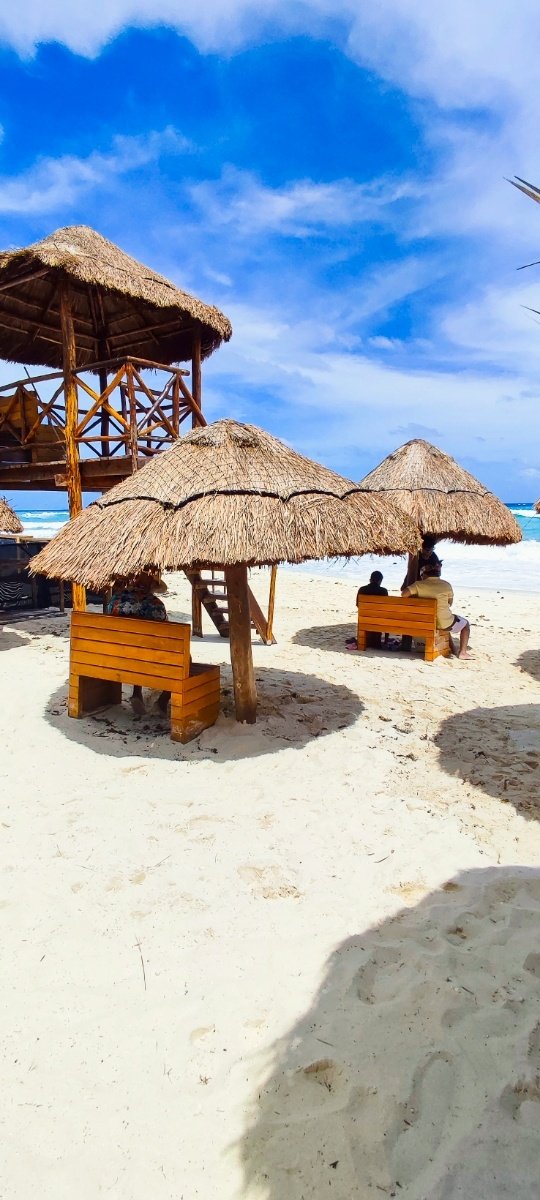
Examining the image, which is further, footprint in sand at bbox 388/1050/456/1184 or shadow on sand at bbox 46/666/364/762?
shadow on sand at bbox 46/666/364/762

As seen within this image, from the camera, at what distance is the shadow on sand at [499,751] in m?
4.03

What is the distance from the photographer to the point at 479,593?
1655 cm

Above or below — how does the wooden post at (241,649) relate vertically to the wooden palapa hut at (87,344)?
below

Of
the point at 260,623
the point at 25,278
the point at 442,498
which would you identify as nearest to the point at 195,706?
the point at 260,623

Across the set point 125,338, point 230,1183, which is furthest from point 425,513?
point 230,1183

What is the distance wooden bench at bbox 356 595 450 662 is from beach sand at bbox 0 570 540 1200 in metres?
2.78

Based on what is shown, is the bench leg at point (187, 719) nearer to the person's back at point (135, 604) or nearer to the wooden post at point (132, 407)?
the person's back at point (135, 604)

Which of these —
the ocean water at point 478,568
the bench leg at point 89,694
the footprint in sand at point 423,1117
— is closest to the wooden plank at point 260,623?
the bench leg at point 89,694

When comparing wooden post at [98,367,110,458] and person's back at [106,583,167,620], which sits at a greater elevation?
wooden post at [98,367,110,458]

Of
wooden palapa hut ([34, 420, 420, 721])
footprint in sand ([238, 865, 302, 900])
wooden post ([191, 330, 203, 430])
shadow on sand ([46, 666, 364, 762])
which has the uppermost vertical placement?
wooden post ([191, 330, 203, 430])

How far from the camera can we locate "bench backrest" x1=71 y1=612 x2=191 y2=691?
15.3ft

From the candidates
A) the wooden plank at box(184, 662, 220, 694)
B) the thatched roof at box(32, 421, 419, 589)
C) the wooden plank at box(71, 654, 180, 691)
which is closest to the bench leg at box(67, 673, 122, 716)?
the wooden plank at box(71, 654, 180, 691)

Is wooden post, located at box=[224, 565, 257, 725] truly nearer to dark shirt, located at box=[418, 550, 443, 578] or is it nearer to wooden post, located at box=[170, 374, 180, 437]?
dark shirt, located at box=[418, 550, 443, 578]

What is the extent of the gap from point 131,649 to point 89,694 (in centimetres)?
85
